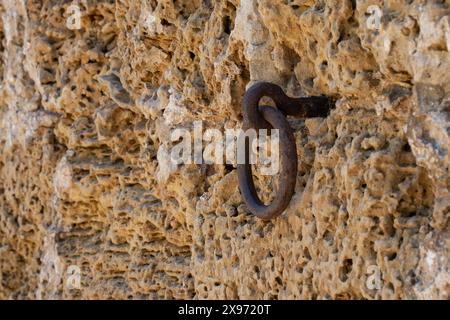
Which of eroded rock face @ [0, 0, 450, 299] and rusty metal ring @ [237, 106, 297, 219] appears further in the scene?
rusty metal ring @ [237, 106, 297, 219]

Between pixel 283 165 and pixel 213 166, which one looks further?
pixel 213 166

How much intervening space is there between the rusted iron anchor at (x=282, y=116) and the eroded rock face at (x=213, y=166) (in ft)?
0.14

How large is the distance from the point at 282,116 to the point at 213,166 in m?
0.52

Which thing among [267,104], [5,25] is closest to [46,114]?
[5,25]

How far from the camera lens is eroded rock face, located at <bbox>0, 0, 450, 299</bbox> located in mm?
1378

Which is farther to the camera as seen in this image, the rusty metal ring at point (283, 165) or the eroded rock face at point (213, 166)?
the rusty metal ring at point (283, 165)

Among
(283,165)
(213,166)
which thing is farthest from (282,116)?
(213,166)

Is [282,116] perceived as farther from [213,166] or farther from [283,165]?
[213,166]

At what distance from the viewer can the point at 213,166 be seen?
6.82 ft

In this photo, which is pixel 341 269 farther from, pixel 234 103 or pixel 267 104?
pixel 234 103

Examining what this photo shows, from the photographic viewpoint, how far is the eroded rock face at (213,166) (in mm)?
1378

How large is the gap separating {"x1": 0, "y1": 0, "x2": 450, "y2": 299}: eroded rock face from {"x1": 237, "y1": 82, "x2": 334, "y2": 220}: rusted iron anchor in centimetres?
4

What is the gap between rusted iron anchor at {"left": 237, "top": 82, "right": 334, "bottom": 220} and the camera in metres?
1.59

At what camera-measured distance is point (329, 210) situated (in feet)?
5.14
